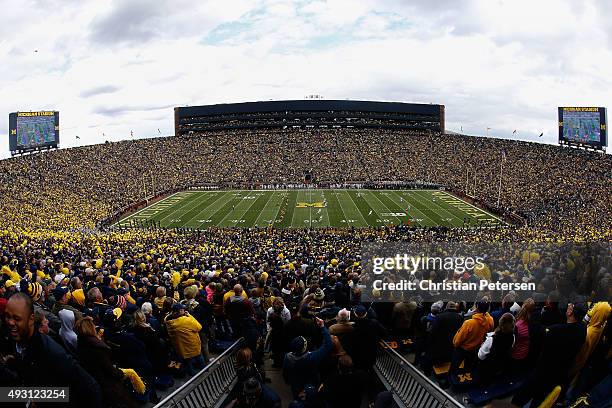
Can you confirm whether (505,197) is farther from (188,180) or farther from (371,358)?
(371,358)

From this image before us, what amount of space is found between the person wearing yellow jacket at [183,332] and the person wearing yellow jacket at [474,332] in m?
3.61

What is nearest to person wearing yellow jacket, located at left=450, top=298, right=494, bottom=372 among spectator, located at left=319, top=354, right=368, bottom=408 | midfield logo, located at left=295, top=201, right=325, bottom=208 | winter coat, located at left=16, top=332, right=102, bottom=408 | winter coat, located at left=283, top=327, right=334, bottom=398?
winter coat, located at left=283, top=327, right=334, bottom=398

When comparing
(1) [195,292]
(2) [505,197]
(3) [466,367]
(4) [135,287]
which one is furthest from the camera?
(2) [505,197]

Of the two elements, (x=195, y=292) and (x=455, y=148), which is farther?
(x=455, y=148)

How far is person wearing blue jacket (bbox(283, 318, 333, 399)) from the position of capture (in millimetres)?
6027

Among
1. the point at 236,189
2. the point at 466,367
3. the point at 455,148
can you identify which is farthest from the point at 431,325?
the point at 455,148

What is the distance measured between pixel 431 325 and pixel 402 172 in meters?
78.1

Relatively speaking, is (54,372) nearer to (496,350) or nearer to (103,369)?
(103,369)

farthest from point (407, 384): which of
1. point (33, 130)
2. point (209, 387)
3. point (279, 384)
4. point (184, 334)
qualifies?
point (33, 130)

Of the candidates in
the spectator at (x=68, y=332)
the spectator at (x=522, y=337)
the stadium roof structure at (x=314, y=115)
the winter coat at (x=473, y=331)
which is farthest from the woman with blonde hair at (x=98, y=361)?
the stadium roof structure at (x=314, y=115)

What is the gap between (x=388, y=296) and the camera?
29.1ft

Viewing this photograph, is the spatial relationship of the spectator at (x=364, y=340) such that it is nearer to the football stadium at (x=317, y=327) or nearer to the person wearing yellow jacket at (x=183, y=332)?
the football stadium at (x=317, y=327)

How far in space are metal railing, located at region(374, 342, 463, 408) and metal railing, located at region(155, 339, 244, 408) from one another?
2.25 m

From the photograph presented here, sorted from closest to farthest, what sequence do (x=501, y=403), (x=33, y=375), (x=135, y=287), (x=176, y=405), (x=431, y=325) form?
(x=33, y=375) < (x=176, y=405) < (x=501, y=403) < (x=431, y=325) < (x=135, y=287)
